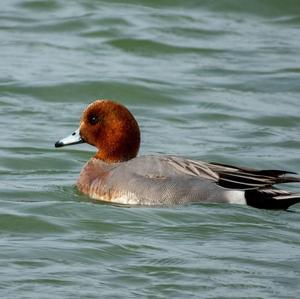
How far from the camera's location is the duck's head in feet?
36.1

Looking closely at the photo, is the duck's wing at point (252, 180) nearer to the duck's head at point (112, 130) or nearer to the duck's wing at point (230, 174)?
the duck's wing at point (230, 174)

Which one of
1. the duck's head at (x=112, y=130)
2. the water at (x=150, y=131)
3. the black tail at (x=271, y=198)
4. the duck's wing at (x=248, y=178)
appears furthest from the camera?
the duck's head at (x=112, y=130)

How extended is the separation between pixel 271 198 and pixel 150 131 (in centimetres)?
363

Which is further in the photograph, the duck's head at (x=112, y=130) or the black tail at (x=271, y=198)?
the duck's head at (x=112, y=130)

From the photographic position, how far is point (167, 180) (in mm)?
10531

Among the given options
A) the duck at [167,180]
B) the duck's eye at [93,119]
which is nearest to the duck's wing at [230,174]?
the duck at [167,180]

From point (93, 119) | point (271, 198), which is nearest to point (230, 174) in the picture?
point (271, 198)

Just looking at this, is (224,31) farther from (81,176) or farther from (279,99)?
(81,176)

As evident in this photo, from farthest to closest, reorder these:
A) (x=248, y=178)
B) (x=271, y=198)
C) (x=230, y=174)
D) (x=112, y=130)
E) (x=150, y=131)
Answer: (x=150, y=131)
(x=112, y=130)
(x=230, y=174)
(x=248, y=178)
(x=271, y=198)

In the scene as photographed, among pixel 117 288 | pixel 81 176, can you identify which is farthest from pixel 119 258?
pixel 81 176

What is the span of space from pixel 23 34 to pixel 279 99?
13.7 ft

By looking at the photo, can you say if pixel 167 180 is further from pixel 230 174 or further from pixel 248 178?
pixel 248 178

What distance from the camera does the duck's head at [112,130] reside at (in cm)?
1101

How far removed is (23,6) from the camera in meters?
19.3
